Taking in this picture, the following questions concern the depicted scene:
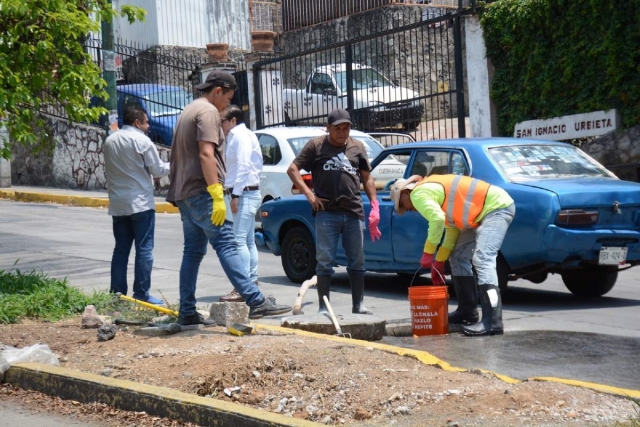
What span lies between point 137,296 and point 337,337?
2.66 metres

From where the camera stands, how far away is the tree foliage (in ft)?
31.7

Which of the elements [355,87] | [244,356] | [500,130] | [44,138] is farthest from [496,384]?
[355,87]

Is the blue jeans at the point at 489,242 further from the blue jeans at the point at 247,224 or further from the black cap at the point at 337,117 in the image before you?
the blue jeans at the point at 247,224

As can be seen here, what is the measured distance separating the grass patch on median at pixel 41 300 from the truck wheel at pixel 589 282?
4545mm

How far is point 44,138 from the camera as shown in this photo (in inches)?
427

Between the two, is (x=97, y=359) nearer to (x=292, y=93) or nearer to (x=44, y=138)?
(x=44, y=138)

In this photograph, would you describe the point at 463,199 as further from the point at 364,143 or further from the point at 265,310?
the point at 364,143

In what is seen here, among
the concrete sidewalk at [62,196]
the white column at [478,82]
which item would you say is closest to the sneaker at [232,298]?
the white column at [478,82]

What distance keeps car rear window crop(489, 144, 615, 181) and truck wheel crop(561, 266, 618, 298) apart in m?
0.97

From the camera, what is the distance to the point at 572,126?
55.3ft

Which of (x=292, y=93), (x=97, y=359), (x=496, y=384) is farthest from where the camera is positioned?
(x=292, y=93)

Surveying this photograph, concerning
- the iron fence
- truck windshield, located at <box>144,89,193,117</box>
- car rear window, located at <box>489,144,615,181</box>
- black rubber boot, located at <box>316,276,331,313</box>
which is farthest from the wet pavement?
the iron fence

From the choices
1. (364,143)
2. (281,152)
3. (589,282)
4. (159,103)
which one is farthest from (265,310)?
(159,103)

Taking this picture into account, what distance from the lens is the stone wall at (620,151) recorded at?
16.0 meters
